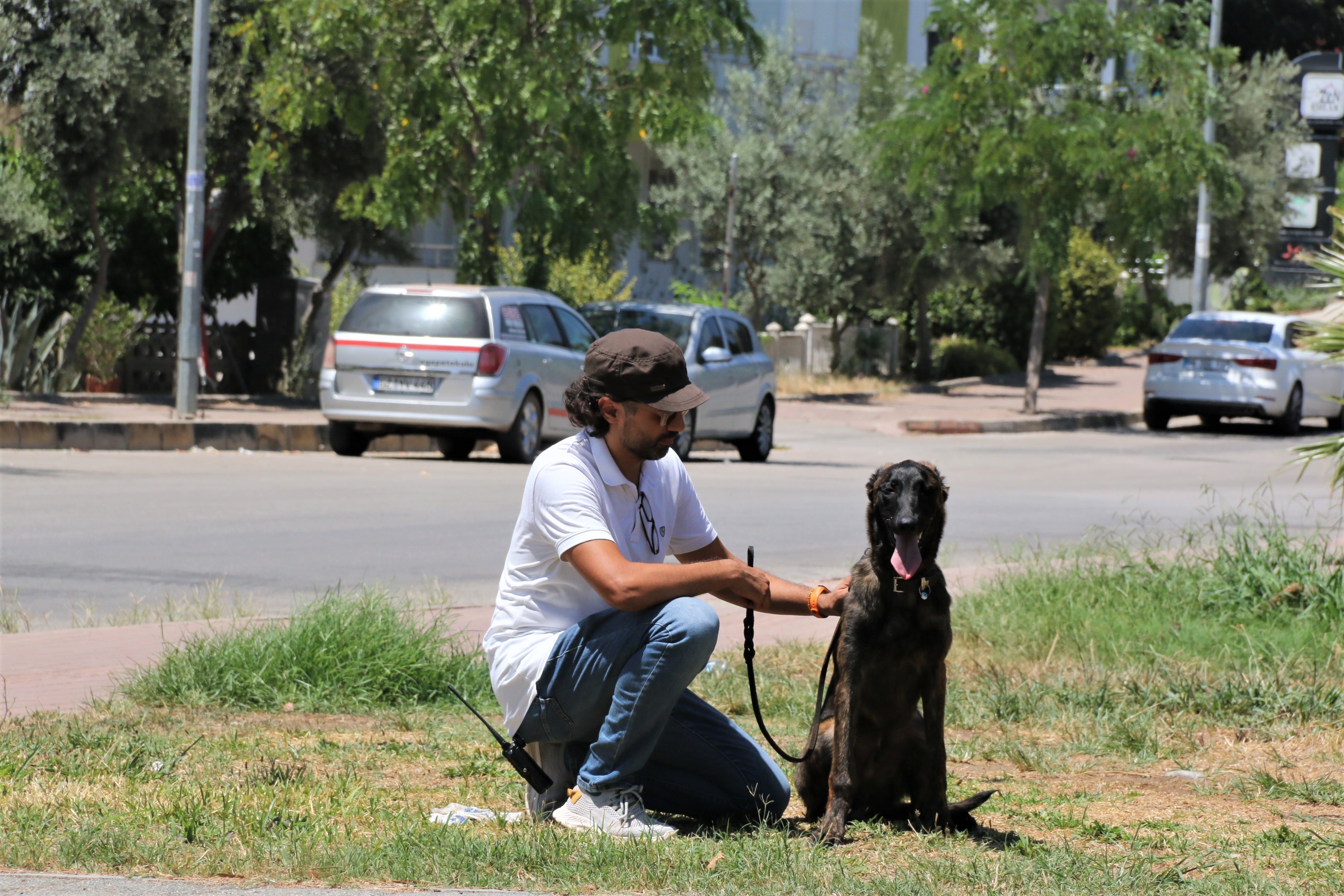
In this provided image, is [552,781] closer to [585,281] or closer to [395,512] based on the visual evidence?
[395,512]

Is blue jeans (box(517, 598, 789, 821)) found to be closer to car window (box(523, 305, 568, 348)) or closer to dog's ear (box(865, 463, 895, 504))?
dog's ear (box(865, 463, 895, 504))

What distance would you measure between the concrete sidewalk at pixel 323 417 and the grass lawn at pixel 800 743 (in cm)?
1102

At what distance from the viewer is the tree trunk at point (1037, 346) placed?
2855 centimetres

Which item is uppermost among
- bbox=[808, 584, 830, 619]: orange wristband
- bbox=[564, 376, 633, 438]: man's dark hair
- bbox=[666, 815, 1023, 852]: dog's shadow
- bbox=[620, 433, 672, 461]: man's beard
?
bbox=[564, 376, 633, 438]: man's dark hair

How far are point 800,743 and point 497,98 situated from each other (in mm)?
16258

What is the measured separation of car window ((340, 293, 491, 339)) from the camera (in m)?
17.3

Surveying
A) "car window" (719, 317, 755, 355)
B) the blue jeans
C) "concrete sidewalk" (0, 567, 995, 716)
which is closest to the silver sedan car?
"car window" (719, 317, 755, 355)

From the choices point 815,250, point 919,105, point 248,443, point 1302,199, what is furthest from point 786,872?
point 1302,199

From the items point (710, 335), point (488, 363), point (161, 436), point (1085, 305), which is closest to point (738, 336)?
point (710, 335)

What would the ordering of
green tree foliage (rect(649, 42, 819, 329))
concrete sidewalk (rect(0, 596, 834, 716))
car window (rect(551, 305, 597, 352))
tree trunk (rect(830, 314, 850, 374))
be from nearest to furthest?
1. concrete sidewalk (rect(0, 596, 834, 716))
2. car window (rect(551, 305, 597, 352))
3. green tree foliage (rect(649, 42, 819, 329))
4. tree trunk (rect(830, 314, 850, 374))

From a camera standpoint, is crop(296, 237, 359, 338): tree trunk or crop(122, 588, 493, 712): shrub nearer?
crop(122, 588, 493, 712): shrub

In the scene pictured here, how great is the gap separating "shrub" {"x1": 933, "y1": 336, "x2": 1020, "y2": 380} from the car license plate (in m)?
21.3

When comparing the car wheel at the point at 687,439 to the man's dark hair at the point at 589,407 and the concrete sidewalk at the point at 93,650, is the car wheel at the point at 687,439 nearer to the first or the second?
the concrete sidewalk at the point at 93,650

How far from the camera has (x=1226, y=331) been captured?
86.0 feet
